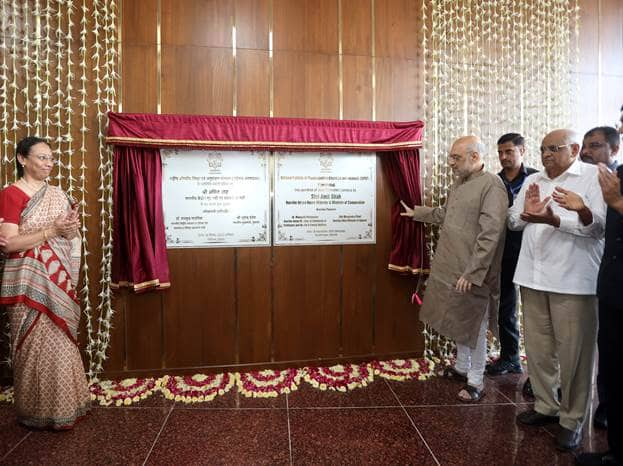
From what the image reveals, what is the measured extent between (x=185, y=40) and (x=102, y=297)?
7.07 ft

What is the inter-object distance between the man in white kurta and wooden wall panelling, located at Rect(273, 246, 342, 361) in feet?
2.88

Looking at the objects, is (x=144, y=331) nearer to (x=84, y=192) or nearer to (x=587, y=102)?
(x=84, y=192)

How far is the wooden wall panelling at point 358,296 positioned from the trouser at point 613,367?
170 cm

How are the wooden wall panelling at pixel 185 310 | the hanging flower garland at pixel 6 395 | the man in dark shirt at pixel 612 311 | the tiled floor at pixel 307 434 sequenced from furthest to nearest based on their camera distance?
the wooden wall panelling at pixel 185 310, the hanging flower garland at pixel 6 395, the tiled floor at pixel 307 434, the man in dark shirt at pixel 612 311

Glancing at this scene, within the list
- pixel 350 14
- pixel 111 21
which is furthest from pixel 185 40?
pixel 350 14

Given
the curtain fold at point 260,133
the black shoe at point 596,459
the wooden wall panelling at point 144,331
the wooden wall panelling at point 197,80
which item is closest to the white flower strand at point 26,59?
the curtain fold at point 260,133

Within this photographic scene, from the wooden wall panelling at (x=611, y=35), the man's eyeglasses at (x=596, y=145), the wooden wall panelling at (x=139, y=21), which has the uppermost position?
the wooden wall panelling at (x=611, y=35)

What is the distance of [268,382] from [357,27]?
311cm

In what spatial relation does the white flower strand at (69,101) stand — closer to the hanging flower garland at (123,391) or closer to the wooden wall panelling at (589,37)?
the hanging flower garland at (123,391)

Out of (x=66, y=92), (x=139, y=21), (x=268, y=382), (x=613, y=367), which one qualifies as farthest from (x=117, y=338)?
(x=613, y=367)

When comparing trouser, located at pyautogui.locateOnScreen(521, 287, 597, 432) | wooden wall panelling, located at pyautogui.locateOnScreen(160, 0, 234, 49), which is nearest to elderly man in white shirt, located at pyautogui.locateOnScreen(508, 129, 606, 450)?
trouser, located at pyautogui.locateOnScreen(521, 287, 597, 432)

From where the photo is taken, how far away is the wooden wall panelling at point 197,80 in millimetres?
2914

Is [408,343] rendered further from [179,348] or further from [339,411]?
[179,348]

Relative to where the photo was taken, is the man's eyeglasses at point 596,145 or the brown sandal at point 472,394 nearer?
the man's eyeglasses at point 596,145
